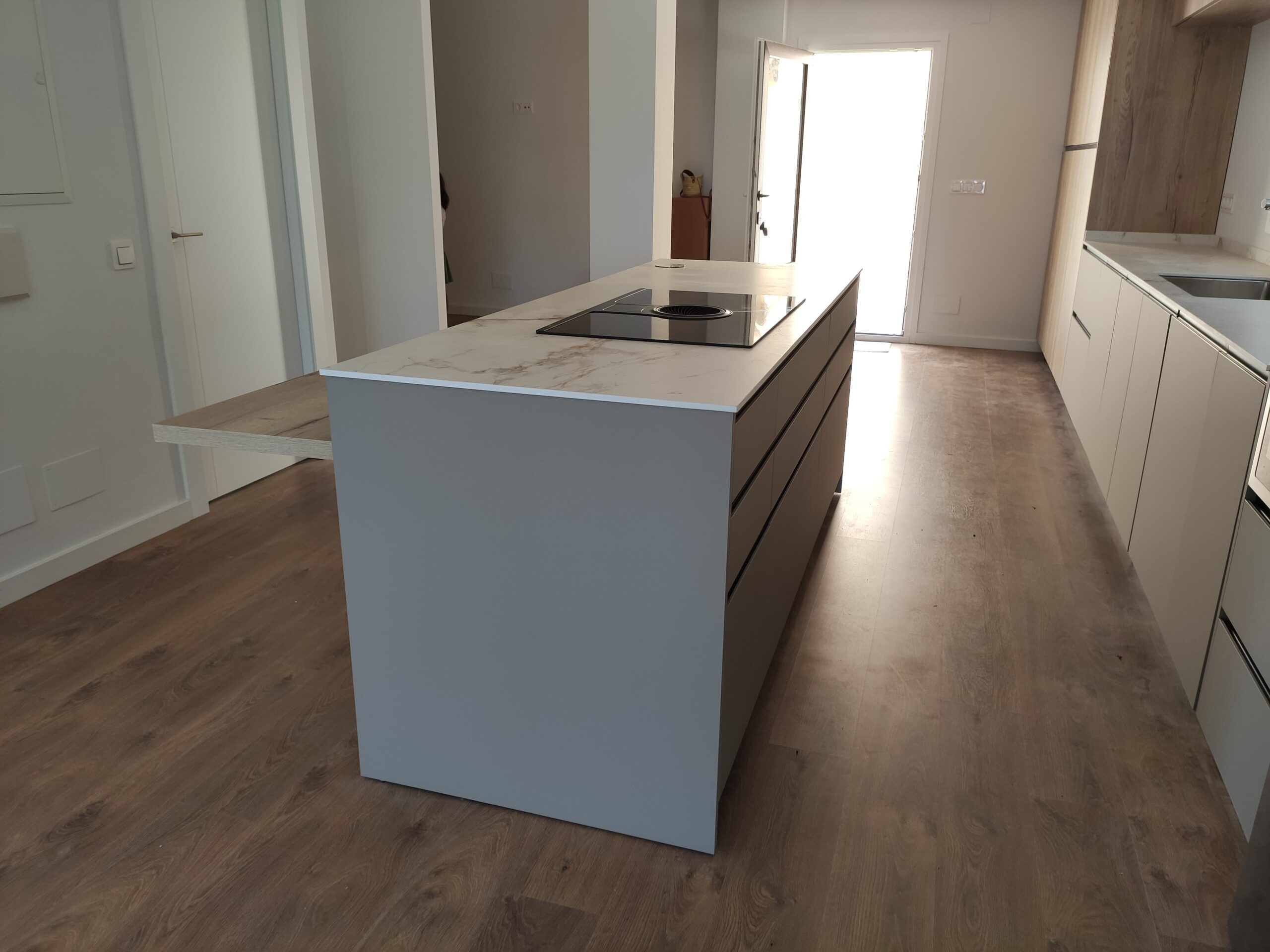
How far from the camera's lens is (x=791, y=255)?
271 inches

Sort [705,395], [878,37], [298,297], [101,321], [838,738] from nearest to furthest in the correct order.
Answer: [705,395]
[838,738]
[101,321]
[298,297]
[878,37]

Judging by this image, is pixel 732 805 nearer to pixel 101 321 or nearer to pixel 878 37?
pixel 101 321

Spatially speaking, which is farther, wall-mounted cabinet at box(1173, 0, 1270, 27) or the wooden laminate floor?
wall-mounted cabinet at box(1173, 0, 1270, 27)

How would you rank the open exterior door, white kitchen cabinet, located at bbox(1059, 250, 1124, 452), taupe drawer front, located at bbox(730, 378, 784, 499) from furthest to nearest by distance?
the open exterior door
white kitchen cabinet, located at bbox(1059, 250, 1124, 452)
taupe drawer front, located at bbox(730, 378, 784, 499)

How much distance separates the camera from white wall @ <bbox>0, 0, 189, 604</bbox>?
8.99 ft

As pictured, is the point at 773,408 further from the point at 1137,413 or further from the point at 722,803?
the point at 1137,413

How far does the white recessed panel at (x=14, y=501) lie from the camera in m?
2.71

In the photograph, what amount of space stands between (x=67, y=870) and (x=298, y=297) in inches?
103

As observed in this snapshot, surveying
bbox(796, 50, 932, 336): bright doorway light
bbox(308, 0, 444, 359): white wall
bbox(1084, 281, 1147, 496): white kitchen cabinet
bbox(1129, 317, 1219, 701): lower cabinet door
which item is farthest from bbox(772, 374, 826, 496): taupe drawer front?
bbox(796, 50, 932, 336): bright doorway light

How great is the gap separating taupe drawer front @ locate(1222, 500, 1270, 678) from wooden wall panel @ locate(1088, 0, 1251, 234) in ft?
10.4

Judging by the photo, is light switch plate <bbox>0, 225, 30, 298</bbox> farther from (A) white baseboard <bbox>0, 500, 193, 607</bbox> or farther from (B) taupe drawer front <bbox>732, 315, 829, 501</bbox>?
(B) taupe drawer front <bbox>732, 315, 829, 501</bbox>

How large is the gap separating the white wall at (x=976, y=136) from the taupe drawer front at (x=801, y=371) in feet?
13.7

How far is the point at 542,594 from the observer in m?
1.73

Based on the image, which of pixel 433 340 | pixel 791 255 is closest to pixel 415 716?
pixel 433 340
